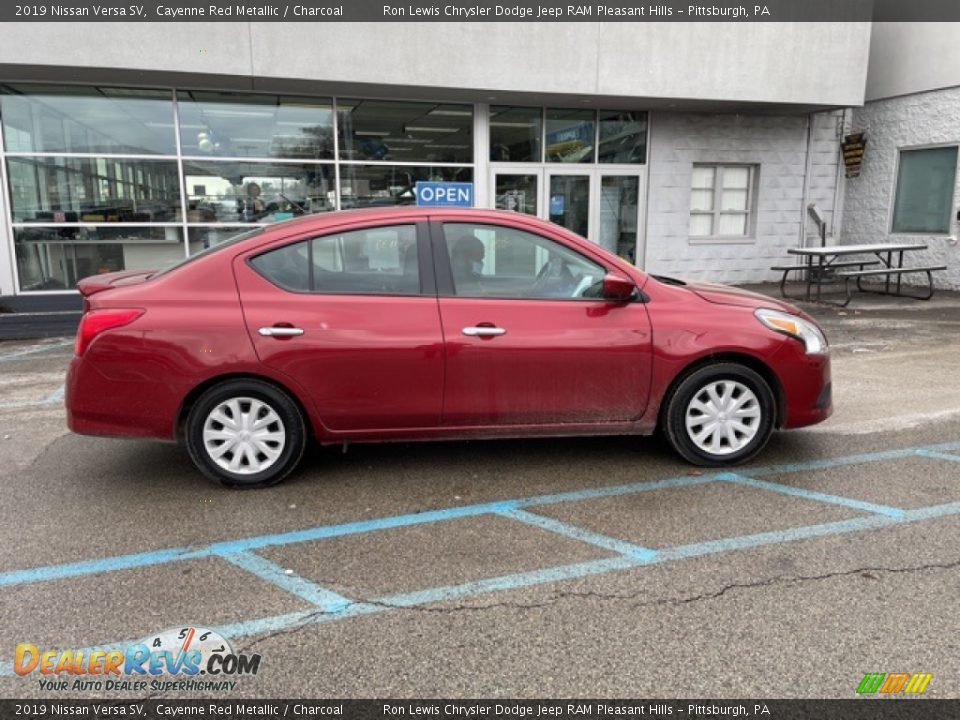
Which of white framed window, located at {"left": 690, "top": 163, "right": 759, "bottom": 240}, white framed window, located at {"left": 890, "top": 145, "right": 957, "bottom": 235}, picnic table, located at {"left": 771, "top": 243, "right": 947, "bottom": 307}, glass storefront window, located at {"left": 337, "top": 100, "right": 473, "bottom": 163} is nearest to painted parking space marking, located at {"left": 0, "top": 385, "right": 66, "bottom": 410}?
glass storefront window, located at {"left": 337, "top": 100, "right": 473, "bottom": 163}

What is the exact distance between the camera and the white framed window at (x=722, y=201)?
47.4 ft

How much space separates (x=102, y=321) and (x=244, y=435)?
3.32 feet

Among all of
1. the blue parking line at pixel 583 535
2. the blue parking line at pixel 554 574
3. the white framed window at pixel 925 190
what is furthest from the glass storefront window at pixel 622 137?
the blue parking line at pixel 583 535

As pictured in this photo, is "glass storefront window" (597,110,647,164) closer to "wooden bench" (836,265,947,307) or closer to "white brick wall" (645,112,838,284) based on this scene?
"white brick wall" (645,112,838,284)

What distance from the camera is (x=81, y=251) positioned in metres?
11.9

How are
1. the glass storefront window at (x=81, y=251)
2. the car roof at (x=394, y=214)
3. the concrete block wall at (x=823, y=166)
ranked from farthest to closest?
the concrete block wall at (x=823, y=166), the glass storefront window at (x=81, y=251), the car roof at (x=394, y=214)

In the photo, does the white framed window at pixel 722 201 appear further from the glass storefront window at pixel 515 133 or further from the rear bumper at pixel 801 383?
the rear bumper at pixel 801 383

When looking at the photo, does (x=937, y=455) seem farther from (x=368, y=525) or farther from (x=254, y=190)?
(x=254, y=190)

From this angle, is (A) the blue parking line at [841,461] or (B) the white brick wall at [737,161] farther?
(B) the white brick wall at [737,161]

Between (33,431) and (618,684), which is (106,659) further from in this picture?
(33,431)

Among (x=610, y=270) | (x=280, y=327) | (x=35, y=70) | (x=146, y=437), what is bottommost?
(x=146, y=437)
